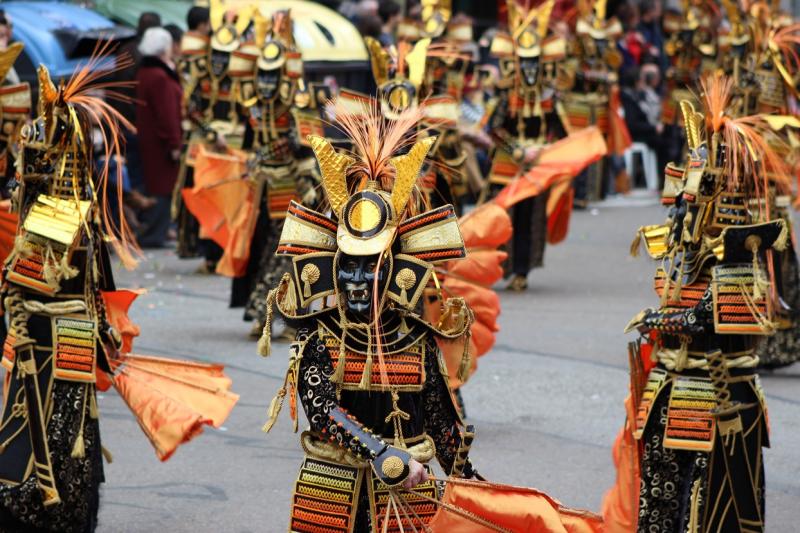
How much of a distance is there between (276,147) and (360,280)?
5950 millimetres

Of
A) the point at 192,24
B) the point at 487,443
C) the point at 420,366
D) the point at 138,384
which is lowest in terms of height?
the point at 487,443

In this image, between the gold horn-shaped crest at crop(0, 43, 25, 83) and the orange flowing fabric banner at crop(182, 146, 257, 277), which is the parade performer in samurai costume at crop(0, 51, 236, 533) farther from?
the orange flowing fabric banner at crop(182, 146, 257, 277)

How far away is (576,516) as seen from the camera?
5.34m

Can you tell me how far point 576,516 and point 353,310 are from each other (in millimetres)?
1099

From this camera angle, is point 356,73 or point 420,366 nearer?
point 420,366

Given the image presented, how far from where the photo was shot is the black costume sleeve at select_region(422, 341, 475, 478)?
5035 mm

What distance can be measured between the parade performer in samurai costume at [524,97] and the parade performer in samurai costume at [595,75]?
3.16 metres

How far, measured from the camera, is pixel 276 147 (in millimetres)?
10688

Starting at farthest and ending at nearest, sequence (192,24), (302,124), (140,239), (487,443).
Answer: (140,239) < (192,24) < (302,124) < (487,443)

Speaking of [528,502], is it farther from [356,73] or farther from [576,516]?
[356,73]

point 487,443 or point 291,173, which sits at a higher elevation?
point 291,173

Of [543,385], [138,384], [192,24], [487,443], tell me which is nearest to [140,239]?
[192,24]

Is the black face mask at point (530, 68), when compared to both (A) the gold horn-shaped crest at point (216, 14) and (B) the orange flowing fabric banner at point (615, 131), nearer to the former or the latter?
(A) the gold horn-shaped crest at point (216, 14)

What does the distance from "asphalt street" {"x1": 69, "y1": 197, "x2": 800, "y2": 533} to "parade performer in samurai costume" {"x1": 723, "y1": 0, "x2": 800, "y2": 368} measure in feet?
0.83
